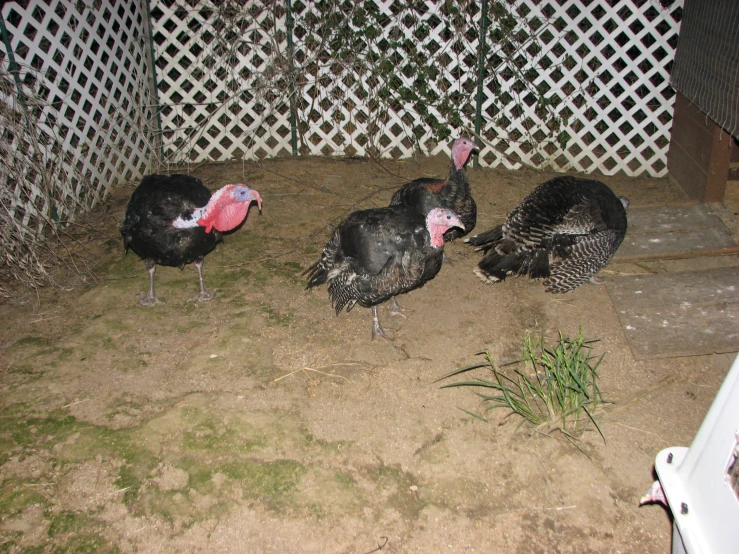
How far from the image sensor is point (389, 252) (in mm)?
3660

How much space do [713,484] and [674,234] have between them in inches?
150

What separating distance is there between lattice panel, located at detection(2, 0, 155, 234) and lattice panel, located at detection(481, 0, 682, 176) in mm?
4029

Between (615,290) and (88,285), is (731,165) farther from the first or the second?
(88,285)

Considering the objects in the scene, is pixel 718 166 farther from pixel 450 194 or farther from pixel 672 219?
pixel 450 194

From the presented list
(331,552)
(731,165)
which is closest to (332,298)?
(331,552)

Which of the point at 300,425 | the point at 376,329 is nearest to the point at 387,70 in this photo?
the point at 376,329

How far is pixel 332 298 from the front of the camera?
13.6ft

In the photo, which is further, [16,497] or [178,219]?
[178,219]

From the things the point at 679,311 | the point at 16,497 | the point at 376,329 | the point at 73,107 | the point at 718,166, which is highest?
the point at 73,107

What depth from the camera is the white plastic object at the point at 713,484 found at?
5.27 ft

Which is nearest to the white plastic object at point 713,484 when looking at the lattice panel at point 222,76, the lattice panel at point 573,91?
the lattice panel at point 573,91

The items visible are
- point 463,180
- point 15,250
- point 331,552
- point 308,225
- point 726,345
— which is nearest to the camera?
point 331,552

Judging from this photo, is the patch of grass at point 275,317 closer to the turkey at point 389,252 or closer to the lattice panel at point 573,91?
the turkey at point 389,252

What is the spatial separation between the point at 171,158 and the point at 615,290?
5.19 m
